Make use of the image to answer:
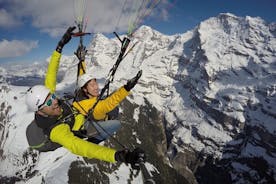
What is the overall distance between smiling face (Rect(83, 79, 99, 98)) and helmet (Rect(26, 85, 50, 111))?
2.61 meters

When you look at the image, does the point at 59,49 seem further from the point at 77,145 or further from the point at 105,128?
the point at 77,145

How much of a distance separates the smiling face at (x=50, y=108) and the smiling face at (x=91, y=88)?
262cm

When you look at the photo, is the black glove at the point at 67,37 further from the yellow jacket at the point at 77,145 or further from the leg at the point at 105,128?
the yellow jacket at the point at 77,145

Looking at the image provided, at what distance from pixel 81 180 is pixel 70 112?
4375 inches

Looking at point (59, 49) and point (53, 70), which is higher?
point (59, 49)

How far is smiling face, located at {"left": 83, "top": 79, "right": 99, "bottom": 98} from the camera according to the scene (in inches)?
433

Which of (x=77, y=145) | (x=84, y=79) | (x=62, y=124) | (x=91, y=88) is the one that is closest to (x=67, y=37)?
(x=84, y=79)

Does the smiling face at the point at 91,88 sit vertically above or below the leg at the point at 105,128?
above

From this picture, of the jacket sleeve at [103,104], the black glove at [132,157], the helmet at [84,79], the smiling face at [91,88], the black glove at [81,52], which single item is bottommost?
the black glove at [132,157]

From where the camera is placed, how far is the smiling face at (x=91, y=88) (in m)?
11.0

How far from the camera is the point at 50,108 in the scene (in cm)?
831

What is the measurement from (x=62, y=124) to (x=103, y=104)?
8.80 ft

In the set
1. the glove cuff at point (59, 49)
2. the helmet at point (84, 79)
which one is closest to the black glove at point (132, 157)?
the helmet at point (84, 79)

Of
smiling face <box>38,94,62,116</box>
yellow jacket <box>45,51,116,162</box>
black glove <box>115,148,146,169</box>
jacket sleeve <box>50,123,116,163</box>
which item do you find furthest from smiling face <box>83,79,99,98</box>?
black glove <box>115,148,146,169</box>
